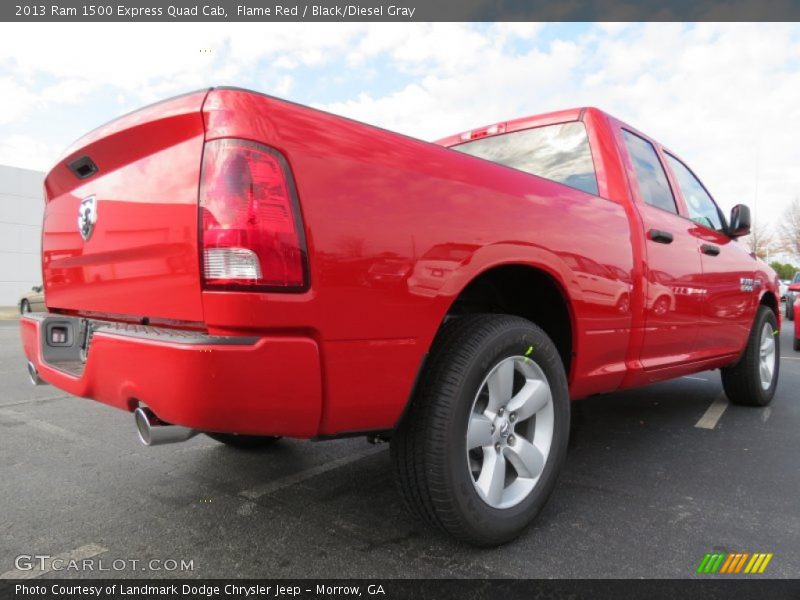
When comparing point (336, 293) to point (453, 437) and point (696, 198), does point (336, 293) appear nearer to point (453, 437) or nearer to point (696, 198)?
point (453, 437)

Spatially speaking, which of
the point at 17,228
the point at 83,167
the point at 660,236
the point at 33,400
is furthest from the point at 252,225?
the point at 17,228

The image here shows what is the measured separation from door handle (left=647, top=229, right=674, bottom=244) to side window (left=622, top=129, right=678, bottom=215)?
0.21 meters

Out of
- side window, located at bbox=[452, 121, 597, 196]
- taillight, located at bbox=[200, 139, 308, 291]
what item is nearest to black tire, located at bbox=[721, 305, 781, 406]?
side window, located at bbox=[452, 121, 597, 196]

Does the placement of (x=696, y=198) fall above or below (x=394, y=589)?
above

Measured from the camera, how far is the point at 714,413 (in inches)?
173

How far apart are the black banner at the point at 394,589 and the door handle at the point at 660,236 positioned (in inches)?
66.6

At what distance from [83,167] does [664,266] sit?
2812 millimetres

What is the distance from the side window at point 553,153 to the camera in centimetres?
308

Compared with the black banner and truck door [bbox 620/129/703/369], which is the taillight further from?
truck door [bbox 620/129/703/369]

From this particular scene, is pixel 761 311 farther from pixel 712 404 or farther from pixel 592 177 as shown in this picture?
pixel 592 177

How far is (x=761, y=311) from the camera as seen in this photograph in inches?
180

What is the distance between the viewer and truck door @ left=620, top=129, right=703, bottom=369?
2.97 metres

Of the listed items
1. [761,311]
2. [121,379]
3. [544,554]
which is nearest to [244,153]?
[121,379]

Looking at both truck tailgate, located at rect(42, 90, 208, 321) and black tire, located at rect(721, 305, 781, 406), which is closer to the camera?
truck tailgate, located at rect(42, 90, 208, 321)
